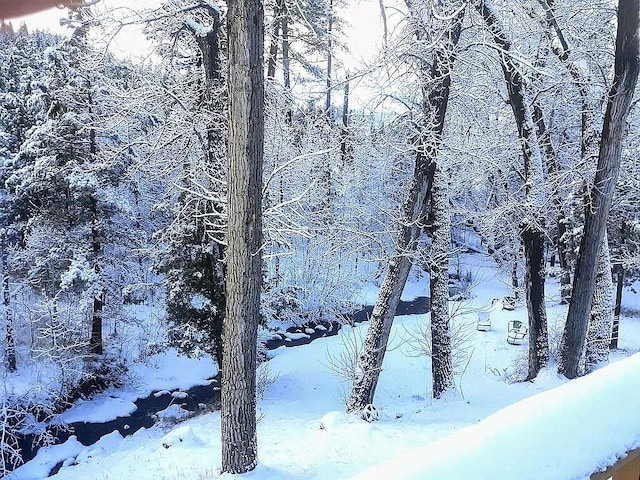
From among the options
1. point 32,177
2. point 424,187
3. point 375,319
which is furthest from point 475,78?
point 32,177

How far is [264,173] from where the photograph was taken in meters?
10.3

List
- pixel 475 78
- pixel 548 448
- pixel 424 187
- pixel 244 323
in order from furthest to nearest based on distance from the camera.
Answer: pixel 475 78 < pixel 424 187 < pixel 244 323 < pixel 548 448

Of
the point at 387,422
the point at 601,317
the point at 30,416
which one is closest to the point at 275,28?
the point at 387,422

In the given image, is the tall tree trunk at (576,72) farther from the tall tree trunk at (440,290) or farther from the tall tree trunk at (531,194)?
the tall tree trunk at (440,290)

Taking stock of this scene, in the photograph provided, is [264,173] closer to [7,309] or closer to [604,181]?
[604,181]

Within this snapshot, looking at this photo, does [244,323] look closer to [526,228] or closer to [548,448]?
[548,448]

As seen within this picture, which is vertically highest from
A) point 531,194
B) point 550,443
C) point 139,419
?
point 531,194

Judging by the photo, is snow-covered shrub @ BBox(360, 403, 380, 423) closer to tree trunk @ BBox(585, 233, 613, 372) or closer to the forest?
the forest

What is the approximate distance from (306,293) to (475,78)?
41.0 feet

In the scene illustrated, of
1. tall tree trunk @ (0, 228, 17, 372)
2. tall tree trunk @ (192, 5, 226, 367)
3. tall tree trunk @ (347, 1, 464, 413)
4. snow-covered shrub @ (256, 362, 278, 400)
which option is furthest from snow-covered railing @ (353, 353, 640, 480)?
tall tree trunk @ (0, 228, 17, 372)

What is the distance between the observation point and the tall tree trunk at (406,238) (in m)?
7.56

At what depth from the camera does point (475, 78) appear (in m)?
8.74

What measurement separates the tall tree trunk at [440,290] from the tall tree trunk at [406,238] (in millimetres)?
942

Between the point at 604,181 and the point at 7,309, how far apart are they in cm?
1620
